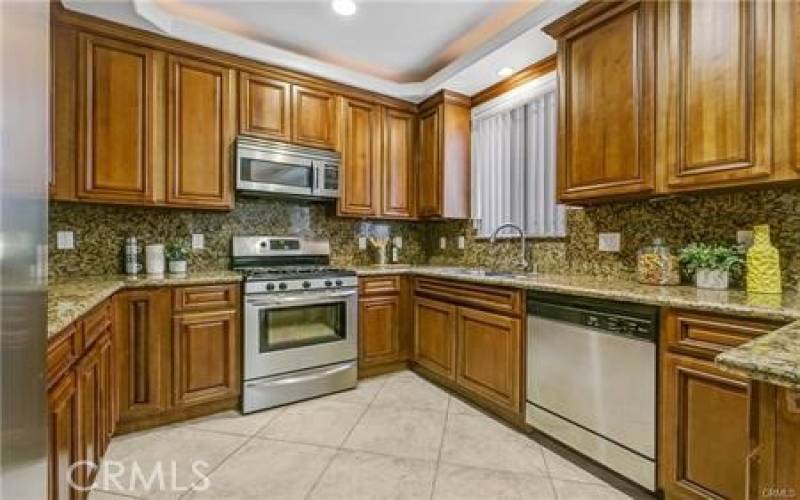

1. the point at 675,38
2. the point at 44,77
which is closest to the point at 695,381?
the point at 675,38

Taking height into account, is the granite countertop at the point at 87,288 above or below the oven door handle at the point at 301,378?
above

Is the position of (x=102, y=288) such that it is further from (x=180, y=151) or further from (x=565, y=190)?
(x=565, y=190)

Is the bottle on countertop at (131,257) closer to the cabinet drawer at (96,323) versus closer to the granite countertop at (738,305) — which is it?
the cabinet drawer at (96,323)

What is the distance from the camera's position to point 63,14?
7.53ft

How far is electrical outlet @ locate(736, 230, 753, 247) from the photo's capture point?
190cm

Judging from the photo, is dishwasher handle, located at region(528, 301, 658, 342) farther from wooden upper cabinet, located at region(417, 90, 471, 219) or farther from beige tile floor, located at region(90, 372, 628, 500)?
wooden upper cabinet, located at region(417, 90, 471, 219)

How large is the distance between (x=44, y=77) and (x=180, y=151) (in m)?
2.15

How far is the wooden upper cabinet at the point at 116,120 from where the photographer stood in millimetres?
2375

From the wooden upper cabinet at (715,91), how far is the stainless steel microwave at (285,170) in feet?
7.60

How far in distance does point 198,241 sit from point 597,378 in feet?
9.42

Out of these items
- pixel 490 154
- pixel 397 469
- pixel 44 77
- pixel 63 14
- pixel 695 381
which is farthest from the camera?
pixel 490 154

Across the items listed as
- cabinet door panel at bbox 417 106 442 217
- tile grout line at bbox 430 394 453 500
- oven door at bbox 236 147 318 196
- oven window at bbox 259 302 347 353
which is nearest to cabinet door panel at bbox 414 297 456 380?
tile grout line at bbox 430 394 453 500

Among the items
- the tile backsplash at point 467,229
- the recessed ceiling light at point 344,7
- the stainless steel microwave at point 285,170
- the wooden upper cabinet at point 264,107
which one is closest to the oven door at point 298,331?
the tile backsplash at point 467,229

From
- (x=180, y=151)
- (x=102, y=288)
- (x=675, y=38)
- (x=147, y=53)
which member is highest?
(x=147, y=53)
